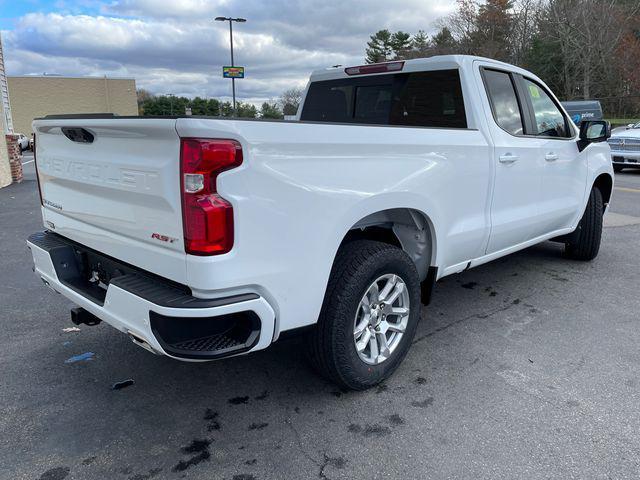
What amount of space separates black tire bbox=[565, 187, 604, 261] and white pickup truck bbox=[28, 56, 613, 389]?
1.64 meters

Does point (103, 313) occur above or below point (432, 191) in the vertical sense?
below

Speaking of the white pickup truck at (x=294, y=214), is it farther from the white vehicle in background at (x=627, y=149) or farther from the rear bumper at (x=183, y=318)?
the white vehicle in background at (x=627, y=149)

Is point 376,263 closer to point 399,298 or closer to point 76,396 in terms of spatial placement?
point 399,298

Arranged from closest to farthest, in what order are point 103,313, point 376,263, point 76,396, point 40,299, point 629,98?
point 103,313 → point 376,263 → point 76,396 → point 40,299 → point 629,98

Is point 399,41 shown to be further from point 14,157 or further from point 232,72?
point 14,157

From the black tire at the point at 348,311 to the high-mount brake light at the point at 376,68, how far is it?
183 cm

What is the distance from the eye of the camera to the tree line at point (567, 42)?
33.8m

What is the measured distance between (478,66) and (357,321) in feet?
7.17

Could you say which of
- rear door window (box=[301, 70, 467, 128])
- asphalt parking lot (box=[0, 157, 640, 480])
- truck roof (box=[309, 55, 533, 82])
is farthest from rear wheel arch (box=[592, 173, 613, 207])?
rear door window (box=[301, 70, 467, 128])

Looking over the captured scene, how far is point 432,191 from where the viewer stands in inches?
125

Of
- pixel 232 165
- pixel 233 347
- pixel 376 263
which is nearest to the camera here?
pixel 232 165

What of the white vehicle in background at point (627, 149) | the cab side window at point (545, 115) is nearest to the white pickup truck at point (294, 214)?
the cab side window at point (545, 115)

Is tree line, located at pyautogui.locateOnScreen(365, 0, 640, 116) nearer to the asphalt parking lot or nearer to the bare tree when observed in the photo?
the bare tree

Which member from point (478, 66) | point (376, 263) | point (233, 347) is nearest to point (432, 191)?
point (376, 263)
